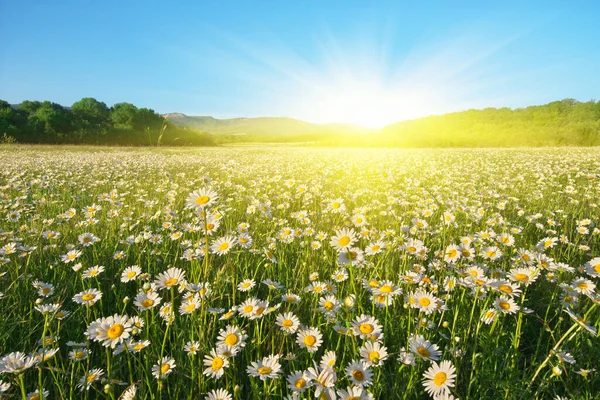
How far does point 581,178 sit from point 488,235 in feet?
30.0

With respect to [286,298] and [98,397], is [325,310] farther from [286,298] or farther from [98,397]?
[98,397]

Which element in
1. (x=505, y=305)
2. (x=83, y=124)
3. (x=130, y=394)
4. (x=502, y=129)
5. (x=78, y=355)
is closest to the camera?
(x=130, y=394)

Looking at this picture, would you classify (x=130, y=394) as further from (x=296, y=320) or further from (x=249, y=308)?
(x=296, y=320)

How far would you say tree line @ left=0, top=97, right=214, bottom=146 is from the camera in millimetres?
44875

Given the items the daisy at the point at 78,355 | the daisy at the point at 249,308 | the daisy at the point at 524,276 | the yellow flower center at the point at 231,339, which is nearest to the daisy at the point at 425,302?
the daisy at the point at 524,276

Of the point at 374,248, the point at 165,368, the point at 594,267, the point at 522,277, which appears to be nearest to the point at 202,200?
the point at 165,368

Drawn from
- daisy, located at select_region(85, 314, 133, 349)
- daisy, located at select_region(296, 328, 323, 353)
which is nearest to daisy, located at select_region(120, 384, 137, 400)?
daisy, located at select_region(85, 314, 133, 349)

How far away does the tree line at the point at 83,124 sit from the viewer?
4488 centimetres

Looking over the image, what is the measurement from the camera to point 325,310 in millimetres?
1904

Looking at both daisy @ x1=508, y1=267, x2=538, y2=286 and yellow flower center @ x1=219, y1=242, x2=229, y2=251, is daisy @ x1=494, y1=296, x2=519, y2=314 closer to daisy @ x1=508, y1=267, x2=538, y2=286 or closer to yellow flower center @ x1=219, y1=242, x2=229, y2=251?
daisy @ x1=508, y1=267, x2=538, y2=286

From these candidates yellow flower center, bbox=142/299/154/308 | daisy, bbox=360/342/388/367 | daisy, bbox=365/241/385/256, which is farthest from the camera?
daisy, bbox=365/241/385/256

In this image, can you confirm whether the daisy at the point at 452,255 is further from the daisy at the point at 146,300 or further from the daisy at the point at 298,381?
the daisy at the point at 146,300

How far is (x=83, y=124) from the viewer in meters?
51.1

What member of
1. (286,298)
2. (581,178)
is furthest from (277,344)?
(581,178)
